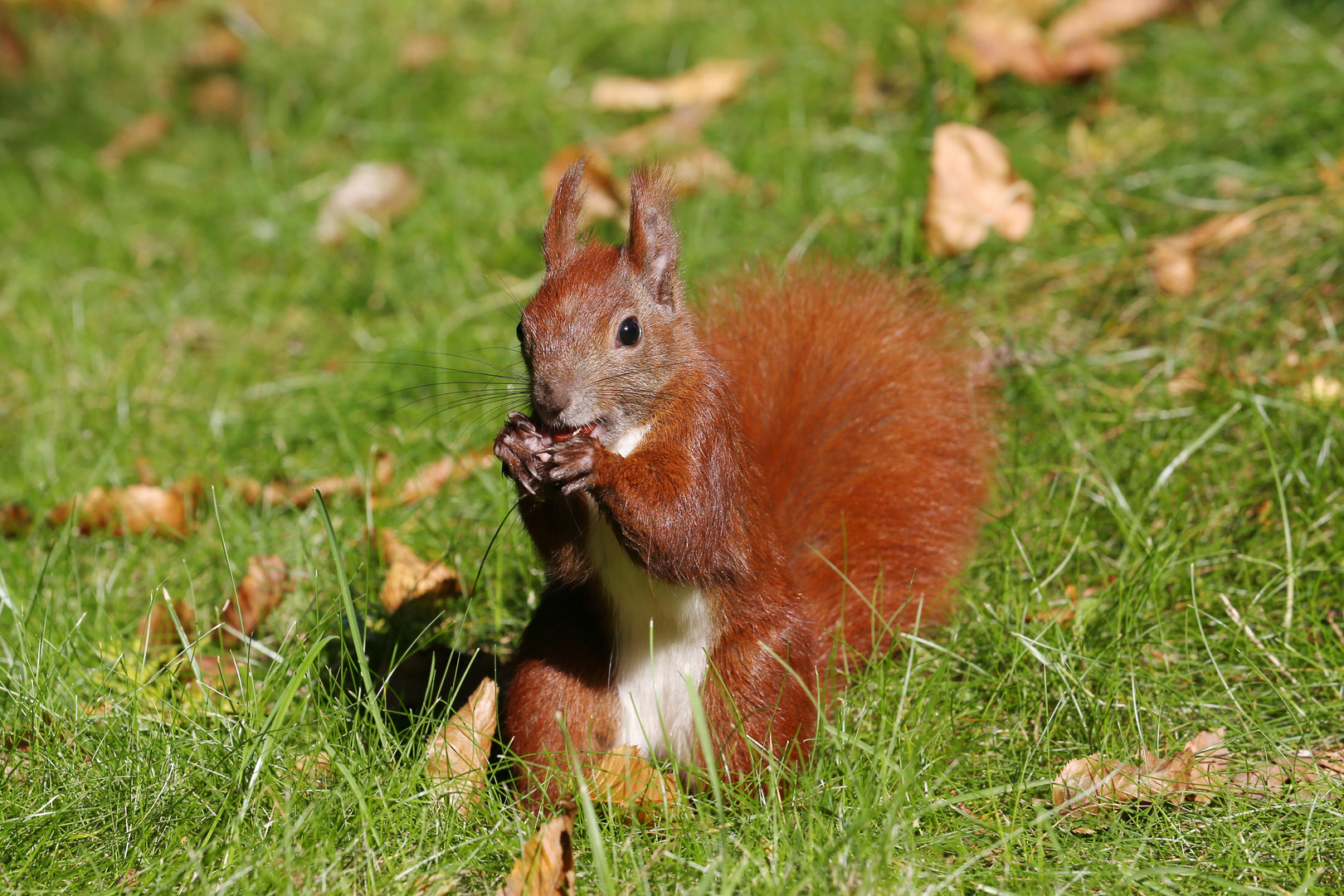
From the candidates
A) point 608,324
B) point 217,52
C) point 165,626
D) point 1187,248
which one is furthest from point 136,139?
point 1187,248

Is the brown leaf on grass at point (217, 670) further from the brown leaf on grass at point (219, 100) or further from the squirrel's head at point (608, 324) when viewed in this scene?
the brown leaf on grass at point (219, 100)

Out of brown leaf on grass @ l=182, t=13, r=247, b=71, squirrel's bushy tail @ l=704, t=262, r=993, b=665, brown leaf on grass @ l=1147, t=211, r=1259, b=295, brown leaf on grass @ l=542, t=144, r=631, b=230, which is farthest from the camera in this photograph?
brown leaf on grass @ l=182, t=13, r=247, b=71

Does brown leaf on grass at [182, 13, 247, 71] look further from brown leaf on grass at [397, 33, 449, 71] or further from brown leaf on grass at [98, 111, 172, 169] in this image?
brown leaf on grass at [397, 33, 449, 71]

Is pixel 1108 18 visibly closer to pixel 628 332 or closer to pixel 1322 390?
pixel 1322 390

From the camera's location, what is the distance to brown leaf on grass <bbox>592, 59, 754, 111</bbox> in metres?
3.96

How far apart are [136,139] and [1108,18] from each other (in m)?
3.45

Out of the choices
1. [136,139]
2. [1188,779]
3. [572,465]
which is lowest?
[1188,779]

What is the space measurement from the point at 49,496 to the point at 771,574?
168 cm

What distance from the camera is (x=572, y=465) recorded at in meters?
1.56

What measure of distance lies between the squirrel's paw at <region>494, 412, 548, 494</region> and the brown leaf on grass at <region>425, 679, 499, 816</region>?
15.2 inches

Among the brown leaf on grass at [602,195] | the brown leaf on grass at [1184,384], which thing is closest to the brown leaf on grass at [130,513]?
the brown leaf on grass at [602,195]

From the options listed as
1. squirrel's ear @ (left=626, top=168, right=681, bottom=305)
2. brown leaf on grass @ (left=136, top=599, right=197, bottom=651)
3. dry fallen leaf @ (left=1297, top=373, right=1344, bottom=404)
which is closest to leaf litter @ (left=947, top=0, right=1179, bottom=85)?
dry fallen leaf @ (left=1297, top=373, right=1344, bottom=404)

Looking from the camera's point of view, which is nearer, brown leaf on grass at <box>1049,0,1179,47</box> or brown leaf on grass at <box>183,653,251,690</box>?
brown leaf on grass at <box>183,653,251,690</box>

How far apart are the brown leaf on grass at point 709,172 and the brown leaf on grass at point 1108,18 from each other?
3.65 feet
